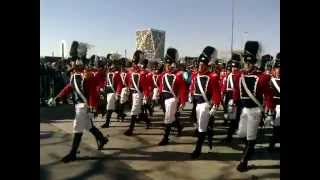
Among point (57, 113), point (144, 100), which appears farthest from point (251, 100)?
point (57, 113)

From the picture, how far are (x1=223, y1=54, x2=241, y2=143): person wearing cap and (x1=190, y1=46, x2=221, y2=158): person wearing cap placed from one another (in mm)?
674

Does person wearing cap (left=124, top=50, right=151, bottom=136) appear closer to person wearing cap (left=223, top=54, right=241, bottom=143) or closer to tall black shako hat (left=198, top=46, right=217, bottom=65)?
person wearing cap (left=223, top=54, right=241, bottom=143)

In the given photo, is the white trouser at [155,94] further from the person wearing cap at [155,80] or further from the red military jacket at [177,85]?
the red military jacket at [177,85]

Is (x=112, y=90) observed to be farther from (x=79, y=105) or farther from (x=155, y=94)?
(x=79, y=105)

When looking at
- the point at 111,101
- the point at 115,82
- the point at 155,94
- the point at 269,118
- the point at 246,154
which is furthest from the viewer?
the point at 155,94

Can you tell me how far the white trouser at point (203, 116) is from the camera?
8.69 meters

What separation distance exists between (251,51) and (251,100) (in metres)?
0.87

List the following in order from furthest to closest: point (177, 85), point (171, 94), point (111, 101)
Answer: point (111, 101), point (171, 94), point (177, 85)

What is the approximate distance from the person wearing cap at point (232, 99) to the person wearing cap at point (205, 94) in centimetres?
67

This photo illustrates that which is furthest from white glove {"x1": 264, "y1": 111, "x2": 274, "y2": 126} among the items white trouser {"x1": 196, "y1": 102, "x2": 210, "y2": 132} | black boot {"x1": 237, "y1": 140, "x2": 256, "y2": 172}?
black boot {"x1": 237, "y1": 140, "x2": 256, "y2": 172}

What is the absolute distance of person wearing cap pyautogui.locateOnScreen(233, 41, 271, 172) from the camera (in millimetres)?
7840

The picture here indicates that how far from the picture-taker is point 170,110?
1005cm
